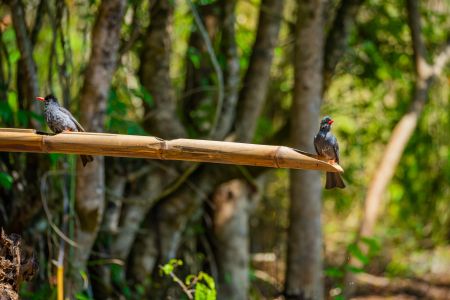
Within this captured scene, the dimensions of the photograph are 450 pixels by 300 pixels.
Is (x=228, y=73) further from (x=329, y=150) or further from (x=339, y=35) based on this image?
(x=329, y=150)

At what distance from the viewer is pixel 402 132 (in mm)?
7039

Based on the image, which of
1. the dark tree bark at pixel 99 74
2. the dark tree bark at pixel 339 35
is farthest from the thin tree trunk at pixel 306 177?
the dark tree bark at pixel 99 74

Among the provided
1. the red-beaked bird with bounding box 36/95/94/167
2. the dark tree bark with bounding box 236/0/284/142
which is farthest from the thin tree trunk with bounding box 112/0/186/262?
the red-beaked bird with bounding box 36/95/94/167

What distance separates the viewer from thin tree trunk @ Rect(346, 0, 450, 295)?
6.98 metres

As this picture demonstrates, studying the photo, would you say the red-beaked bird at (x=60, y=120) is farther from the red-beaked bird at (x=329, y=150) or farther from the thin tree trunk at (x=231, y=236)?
the thin tree trunk at (x=231, y=236)

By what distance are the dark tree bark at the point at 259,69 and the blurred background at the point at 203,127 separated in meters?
0.01

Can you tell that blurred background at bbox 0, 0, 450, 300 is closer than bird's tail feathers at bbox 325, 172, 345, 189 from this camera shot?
No

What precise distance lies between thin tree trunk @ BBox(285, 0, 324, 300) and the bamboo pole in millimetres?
2725

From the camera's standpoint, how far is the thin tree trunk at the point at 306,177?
618 centimetres

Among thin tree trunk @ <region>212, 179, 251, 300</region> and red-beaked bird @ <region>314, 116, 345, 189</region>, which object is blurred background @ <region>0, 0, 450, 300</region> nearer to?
thin tree trunk @ <region>212, 179, 251, 300</region>

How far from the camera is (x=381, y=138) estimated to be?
8266mm

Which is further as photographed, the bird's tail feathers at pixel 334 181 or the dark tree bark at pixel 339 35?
the dark tree bark at pixel 339 35

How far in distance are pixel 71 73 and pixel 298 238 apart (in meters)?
2.07

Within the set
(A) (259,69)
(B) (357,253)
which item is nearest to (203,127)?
(A) (259,69)
